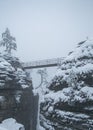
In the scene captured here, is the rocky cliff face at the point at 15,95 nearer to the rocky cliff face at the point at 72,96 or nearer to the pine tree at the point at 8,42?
the rocky cliff face at the point at 72,96

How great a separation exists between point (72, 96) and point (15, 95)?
8918mm

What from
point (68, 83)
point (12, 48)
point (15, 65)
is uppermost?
point (12, 48)

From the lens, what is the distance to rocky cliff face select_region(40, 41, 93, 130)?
15.2 metres

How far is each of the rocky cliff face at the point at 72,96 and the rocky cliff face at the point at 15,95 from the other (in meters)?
4.66

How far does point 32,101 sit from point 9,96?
6613 millimetres

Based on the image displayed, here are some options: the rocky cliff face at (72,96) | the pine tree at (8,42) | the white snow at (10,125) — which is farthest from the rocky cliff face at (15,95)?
the pine tree at (8,42)

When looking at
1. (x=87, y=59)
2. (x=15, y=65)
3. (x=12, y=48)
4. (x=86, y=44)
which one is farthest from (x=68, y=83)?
(x=12, y=48)

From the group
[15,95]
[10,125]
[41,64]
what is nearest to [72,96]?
[10,125]

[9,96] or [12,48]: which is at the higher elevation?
[12,48]

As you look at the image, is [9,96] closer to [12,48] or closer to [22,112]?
[22,112]

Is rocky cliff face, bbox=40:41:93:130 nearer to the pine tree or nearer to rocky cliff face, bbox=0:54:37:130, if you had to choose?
rocky cliff face, bbox=0:54:37:130

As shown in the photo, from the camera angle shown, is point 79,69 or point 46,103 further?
point 46,103

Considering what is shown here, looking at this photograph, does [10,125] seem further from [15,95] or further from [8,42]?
[8,42]

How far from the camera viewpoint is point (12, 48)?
4553 centimetres
